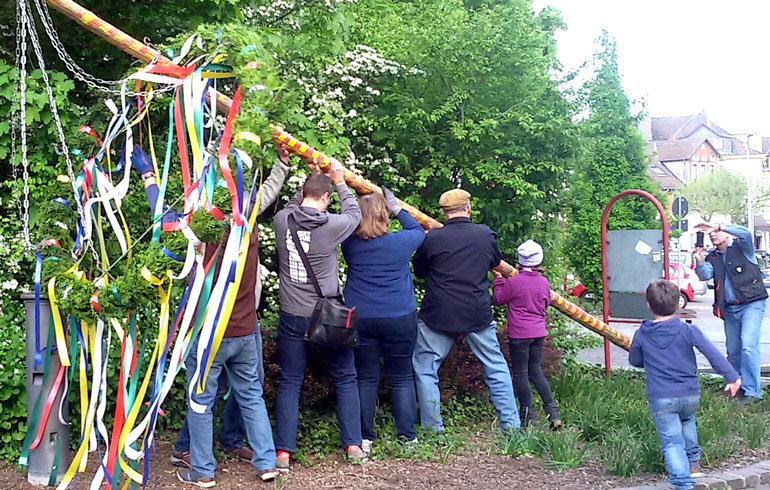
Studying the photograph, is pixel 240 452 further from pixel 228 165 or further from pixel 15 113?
pixel 15 113

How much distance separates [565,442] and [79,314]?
10.6 ft

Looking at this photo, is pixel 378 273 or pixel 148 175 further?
pixel 378 273

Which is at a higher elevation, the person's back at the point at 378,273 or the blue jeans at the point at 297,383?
the person's back at the point at 378,273

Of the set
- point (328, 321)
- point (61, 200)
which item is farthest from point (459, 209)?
point (61, 200)

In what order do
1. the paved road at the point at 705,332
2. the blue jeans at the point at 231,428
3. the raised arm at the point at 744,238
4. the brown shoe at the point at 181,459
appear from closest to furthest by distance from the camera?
the brown shoe at the point at 181,459, the blue jeans at the point at 231,428, the raised arm at the point at 744,238, the paved road at the point at 705,332

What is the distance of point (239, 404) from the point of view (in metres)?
5.19

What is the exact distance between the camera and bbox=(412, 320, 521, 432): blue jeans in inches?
244

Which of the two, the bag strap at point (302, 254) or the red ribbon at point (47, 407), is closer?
the red ribbon at point (47, 407)

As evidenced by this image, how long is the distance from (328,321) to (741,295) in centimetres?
451

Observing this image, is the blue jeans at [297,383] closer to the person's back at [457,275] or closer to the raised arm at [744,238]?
the person's back at [457,275]

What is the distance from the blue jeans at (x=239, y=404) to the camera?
4.98 metres

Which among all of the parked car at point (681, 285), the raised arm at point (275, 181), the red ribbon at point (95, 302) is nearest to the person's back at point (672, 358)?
the raised arm at point (275, 181)

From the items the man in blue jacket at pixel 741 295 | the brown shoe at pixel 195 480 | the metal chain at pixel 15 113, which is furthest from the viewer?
the man in blue jacket at pixel 741 295

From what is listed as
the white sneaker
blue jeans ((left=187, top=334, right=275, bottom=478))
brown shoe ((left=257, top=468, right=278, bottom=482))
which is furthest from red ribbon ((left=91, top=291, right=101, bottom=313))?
the white sneaker
